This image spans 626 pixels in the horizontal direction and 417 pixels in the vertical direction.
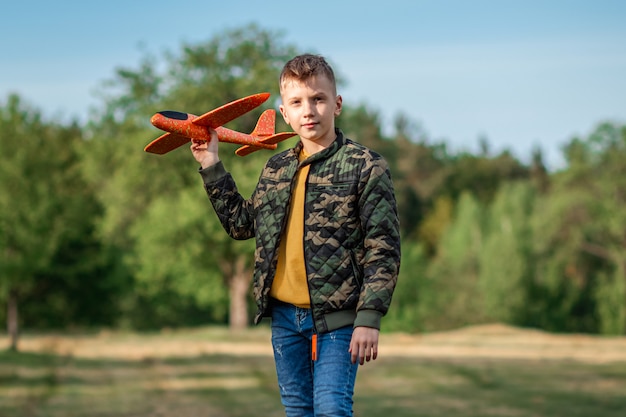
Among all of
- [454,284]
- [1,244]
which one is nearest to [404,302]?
[454,284]

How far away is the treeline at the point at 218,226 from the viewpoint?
26469 mm

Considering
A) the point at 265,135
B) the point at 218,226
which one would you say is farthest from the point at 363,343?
the point at 218,226

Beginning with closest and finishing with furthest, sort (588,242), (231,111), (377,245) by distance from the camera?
(377,245) → (231,111) → (588,242)

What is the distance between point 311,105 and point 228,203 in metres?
0.61

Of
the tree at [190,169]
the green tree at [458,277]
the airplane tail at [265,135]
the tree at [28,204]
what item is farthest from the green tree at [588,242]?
the airplane tail at [265,135]

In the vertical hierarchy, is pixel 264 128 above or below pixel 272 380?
above

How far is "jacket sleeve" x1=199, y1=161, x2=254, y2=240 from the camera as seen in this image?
411 cm

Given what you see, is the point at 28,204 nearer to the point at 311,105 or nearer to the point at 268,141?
the point at 268,141

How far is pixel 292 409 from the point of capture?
12.7 ft

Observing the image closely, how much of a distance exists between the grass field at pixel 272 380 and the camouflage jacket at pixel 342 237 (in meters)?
8.88

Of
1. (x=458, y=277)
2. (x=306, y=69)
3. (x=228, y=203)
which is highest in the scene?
(x=306, y=69)

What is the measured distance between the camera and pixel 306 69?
3.77 meters

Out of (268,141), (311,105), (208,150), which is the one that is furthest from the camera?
(268,141)

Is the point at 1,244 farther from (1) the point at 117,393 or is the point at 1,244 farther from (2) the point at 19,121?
(1) the point at 117,393
